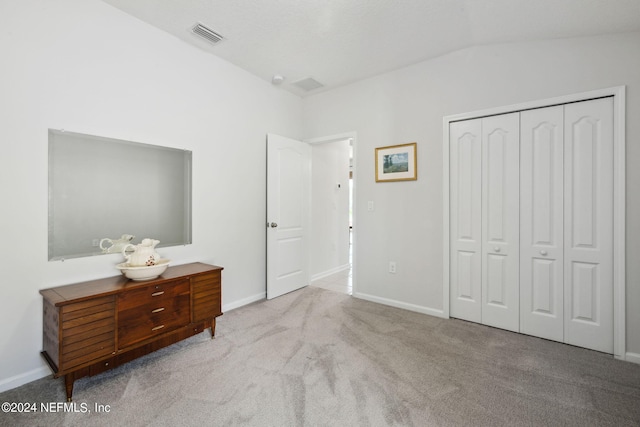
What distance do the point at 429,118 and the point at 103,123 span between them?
119 inches

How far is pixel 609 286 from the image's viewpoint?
234 cm

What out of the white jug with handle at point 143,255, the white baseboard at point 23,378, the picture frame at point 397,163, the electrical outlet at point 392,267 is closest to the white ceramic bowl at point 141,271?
the white jug with handle at point 143,255

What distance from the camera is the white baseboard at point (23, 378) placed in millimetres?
1911

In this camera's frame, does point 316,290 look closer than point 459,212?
No

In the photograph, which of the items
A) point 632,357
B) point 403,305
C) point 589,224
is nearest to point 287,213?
point 403,305

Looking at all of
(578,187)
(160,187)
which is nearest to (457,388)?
(578,187)

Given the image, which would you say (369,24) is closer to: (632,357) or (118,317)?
(118,317)

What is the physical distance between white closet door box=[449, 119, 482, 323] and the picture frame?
39 centimetres

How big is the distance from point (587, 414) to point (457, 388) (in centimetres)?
67

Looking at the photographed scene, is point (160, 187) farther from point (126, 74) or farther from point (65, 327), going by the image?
point (65, 327)

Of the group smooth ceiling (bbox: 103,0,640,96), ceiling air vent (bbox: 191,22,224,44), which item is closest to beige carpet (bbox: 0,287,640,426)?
smooth ceiling (bbox: 103,0,640,96)

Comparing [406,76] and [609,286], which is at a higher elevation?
[406,76]

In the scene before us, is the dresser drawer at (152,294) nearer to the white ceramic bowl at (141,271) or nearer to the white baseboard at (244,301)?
the white ceramic bowl at (141,271)

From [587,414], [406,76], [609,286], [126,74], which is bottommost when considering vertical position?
[587,414]
